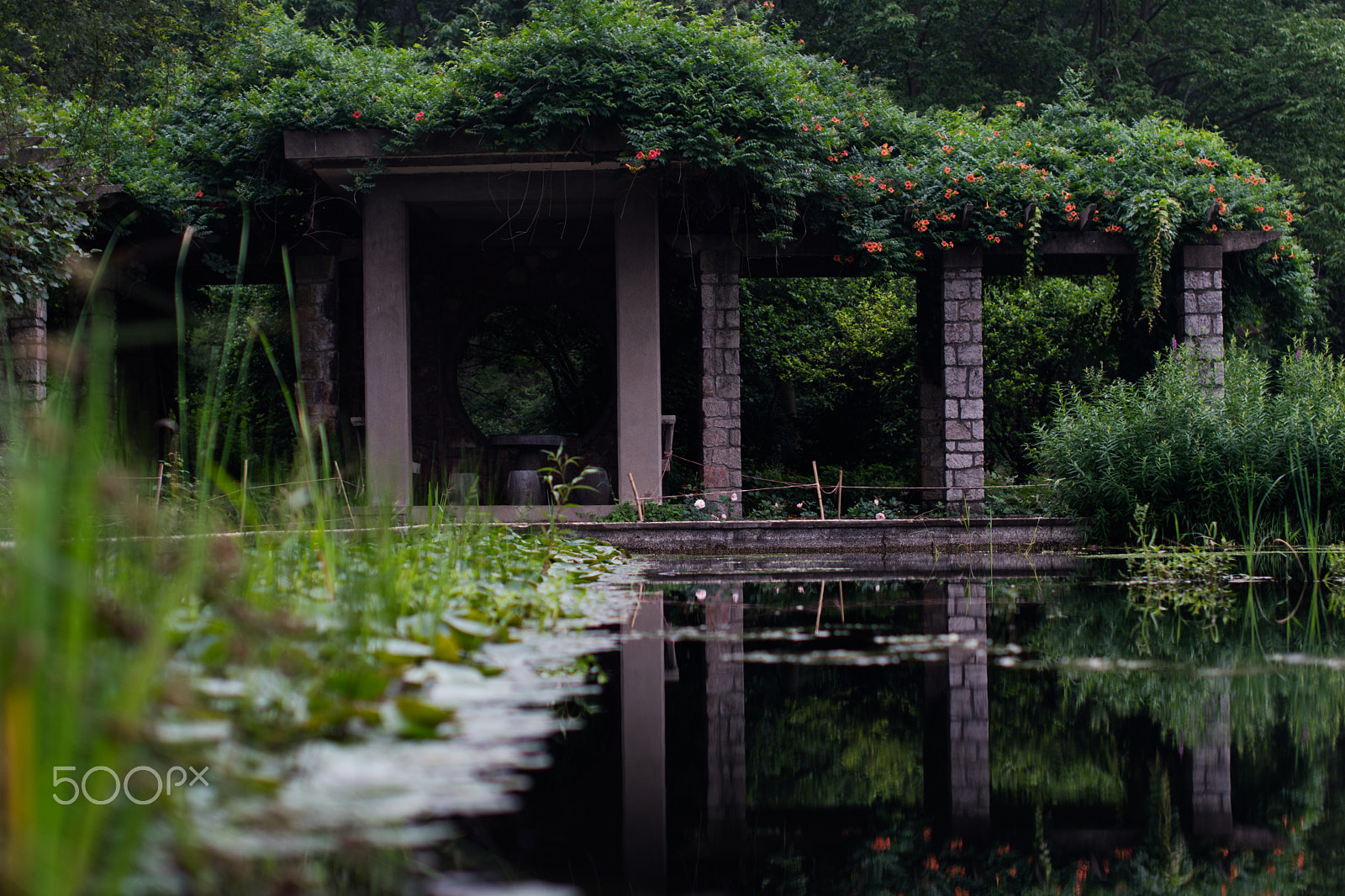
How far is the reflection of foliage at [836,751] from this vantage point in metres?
1.77

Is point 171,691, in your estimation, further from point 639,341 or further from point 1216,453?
point 639,341

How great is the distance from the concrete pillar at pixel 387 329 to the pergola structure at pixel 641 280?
10 millimetres

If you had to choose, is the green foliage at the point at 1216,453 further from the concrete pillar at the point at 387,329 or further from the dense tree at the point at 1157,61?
the dense tree at the point at 1157,61

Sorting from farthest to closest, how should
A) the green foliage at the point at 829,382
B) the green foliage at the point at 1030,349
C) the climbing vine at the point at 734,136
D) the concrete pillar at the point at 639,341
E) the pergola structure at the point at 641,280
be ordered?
the green foliage at the point at 829,382 → the green foliage at the point at 1030,349 → the concrete pillar at the point at 639,341 → the pergola structure at the point at 641,280 → the climbing vine at the point at 734,136

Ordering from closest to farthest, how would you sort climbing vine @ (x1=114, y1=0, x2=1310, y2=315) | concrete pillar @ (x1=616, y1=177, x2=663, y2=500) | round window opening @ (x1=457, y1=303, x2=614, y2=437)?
climbing vine @ (x1=114, y1=0, x2=1310, y2=315)
concrete pillar @ (x1=616, y1=177, x2=663, y2=500)
round window opening @ (x1=457, y1=303, x2=614, y2=437)

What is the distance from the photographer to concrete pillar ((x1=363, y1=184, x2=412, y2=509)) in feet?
27.3

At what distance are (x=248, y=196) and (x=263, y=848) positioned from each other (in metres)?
8.26

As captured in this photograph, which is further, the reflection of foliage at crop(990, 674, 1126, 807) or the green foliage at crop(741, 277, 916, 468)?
the green foliage at crop(741, 277, 916, 468)

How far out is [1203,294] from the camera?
9195 millimetres

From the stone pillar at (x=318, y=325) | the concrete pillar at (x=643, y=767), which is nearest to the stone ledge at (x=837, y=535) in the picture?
the stone pillar at (x=318, y=325)

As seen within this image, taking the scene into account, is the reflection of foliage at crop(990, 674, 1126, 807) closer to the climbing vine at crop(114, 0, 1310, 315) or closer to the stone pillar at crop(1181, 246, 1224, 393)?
the climbing vine at crop(114, 0, 1310, 315)

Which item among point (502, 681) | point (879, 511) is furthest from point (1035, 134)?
point (502, 681)

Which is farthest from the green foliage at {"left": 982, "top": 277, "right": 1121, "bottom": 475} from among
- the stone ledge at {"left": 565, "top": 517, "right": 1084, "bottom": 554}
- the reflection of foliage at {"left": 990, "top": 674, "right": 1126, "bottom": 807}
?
the reflection of foliage at {"left": 990, "top": 674, "right": 1126, "bottom": 807}

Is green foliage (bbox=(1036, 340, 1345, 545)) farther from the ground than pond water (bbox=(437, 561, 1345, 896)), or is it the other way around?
green foliage (bbox=(1036, 340, 1345, 545))
